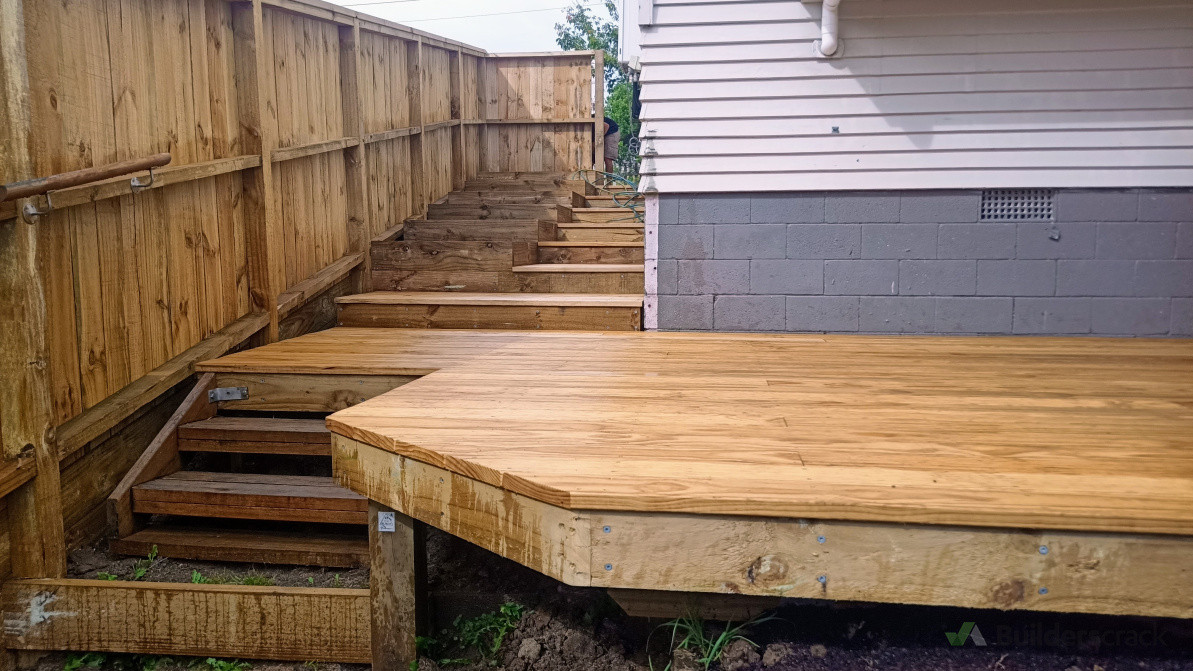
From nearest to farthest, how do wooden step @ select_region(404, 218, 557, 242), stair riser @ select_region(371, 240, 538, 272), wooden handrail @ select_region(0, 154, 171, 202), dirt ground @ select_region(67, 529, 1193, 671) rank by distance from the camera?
dirt ground @ select_region(67, 529, 1193, 671) < wooden handrail @ select_region(0, 154, 171, 202) < stair riser @ select_region(371, 240, 538, 272) < wooden step @ select_region(404, 218, 557, 242)

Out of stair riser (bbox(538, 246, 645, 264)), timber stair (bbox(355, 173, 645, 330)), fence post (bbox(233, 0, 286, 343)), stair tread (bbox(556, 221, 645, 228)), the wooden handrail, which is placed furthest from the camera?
stair tread (bbox(556, 221, 645, 228))

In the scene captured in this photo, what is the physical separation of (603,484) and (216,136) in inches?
118

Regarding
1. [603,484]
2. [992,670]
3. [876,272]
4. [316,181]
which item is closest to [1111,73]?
[876,272]

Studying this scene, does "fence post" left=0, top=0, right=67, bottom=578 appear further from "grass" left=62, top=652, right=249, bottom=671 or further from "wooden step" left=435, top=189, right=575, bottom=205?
"wooden step" left=435, top=189, right=575, bottom=205

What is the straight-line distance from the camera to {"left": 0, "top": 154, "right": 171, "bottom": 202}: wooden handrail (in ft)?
10.2

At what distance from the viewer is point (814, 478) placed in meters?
2.50

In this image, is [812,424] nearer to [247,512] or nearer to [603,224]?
[247,512]

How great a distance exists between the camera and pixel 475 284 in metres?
6.18

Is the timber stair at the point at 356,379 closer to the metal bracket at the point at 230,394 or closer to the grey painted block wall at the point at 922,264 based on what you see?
the metal bracket at the point at 230,394

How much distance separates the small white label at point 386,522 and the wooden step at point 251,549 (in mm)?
735

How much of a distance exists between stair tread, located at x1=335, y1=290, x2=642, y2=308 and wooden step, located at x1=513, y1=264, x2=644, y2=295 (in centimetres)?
10

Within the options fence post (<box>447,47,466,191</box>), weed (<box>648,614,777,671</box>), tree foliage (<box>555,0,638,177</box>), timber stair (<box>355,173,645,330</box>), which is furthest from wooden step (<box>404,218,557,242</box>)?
tree foliage (<box>555,0,638,177</box>)

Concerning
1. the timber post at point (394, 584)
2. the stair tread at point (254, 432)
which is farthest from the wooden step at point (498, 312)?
the timber post at point (394, 584)

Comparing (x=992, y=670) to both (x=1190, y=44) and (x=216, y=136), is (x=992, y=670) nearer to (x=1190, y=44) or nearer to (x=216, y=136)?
(x=1190, y=44)
